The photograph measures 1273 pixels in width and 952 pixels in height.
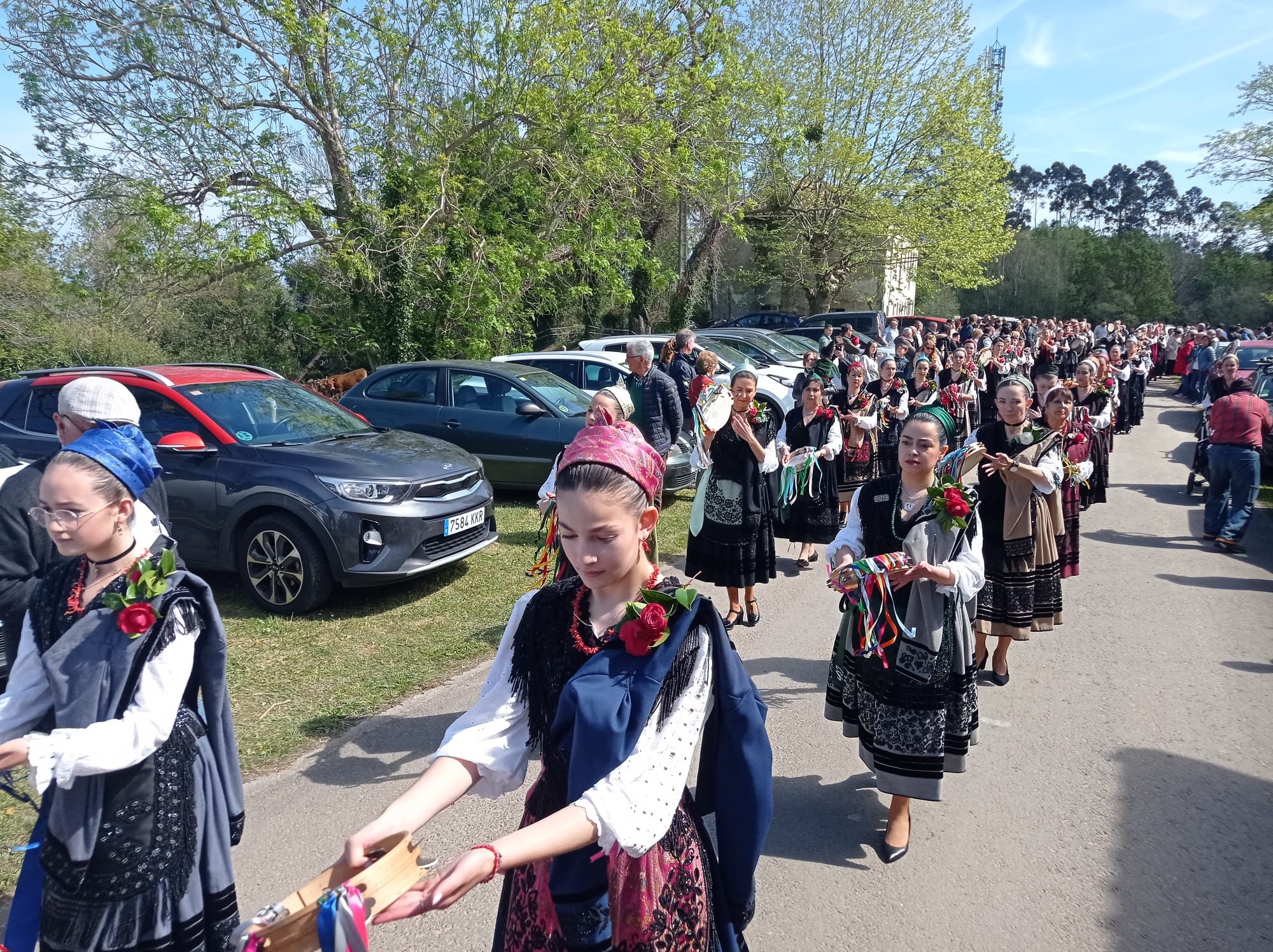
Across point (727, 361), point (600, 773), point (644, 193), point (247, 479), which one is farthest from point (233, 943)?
point (644, 193)

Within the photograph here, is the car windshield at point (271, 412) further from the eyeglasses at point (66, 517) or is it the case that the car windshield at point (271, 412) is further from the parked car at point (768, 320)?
the parked car at point (768, 320)

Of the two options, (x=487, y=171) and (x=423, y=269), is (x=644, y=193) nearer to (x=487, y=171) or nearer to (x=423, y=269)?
(x=487, y=171)

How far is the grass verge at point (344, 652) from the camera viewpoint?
4734 millimetres

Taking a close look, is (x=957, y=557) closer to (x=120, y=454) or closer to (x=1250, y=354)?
(x=120, y=454)

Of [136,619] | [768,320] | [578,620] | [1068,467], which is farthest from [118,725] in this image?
[768,320]

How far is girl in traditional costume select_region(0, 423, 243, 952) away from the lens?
83.2 inches

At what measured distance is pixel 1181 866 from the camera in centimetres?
368

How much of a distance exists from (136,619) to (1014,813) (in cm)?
385

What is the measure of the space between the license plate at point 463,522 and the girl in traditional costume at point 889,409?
4872mm

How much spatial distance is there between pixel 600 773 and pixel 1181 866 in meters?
3.32

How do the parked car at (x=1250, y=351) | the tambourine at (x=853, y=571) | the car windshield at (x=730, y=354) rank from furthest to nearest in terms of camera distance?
1. the parked car at (x=1250, y=351)
2. the car windshield at (x=730, y=354)
3. the tambourine at (x=853, y=571)

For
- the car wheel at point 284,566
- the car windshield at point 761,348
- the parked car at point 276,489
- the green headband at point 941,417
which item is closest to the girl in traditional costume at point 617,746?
the green headband at point 941,417

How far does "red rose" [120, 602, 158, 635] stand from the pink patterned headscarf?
1164 mm

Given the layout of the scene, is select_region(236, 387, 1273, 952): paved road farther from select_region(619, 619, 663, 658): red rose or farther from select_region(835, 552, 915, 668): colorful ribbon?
select_region(619, 619, 663, 658): red rose
